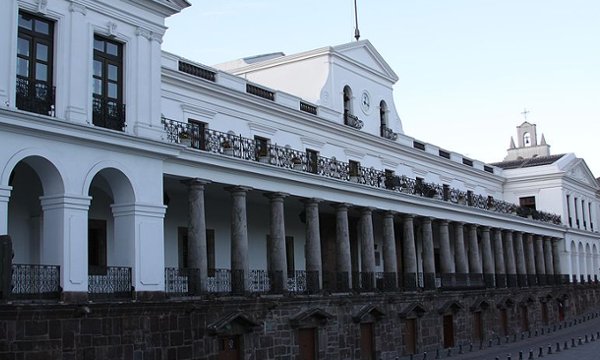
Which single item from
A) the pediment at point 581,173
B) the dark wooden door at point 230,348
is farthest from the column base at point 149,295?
the pediment at point 581,173

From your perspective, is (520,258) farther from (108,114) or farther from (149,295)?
(108,114)

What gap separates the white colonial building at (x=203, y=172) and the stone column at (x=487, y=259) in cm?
11

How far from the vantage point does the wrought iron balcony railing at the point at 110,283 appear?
762 inches

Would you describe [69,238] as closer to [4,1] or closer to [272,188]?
[4,1]

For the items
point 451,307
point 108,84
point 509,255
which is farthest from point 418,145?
point 108,84

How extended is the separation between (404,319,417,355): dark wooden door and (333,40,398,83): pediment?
12158 millimetres

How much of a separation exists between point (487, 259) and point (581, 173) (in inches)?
913

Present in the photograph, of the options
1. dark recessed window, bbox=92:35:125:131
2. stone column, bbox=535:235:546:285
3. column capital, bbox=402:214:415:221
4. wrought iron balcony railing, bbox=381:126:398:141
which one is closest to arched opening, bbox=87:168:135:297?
dark recessed window, bbox=92:35:125:131

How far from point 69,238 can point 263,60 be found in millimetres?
21324

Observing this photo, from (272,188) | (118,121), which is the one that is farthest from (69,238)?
(272,188)

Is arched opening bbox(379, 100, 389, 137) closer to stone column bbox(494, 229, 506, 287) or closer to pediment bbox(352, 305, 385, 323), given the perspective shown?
stone column bbox(494, 229, 506, 287)

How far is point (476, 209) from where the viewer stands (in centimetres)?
4141

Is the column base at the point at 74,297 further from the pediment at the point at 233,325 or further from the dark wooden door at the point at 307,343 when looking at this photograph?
the dark wooden door at the point at 307,343

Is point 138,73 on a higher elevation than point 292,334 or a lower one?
higher
